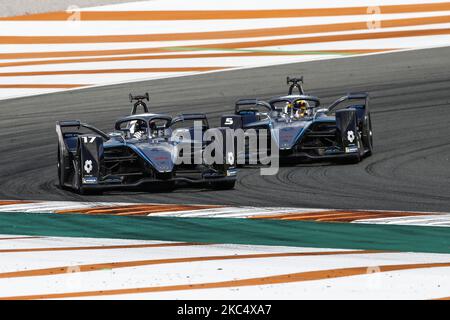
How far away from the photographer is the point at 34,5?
30.7m

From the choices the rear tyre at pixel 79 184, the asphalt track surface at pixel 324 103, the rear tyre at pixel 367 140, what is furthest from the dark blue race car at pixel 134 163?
the rear tyre at pixel 367 140

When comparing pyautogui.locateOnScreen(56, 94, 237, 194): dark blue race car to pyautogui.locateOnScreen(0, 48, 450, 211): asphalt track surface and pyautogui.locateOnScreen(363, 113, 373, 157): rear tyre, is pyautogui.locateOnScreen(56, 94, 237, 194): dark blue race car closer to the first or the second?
pyautogui.locateOnScreen(0, 48, 450, 211): asphalt track surface

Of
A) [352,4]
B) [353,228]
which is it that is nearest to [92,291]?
[353,228]

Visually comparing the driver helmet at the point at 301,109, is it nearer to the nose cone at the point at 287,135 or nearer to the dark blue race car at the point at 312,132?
the dark blue race car at the point at 312,132

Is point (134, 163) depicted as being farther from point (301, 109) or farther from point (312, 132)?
point (301, 109)

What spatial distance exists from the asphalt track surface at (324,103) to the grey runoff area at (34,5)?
459 cm

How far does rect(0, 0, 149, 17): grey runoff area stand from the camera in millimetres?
30531

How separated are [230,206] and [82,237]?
251 cm

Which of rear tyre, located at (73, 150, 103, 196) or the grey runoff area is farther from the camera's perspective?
the grey runoff area

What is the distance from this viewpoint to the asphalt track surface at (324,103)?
53.1 ft

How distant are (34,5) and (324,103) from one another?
Answer: 9572 mm

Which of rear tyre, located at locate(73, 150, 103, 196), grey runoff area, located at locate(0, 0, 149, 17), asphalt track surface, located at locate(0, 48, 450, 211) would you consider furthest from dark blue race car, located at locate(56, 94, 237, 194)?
grey runoff area, located at locate(0, 0, 149, 17)

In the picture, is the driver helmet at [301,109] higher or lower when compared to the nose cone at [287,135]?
higher

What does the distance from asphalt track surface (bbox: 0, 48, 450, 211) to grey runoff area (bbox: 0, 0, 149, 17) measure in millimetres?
4594
